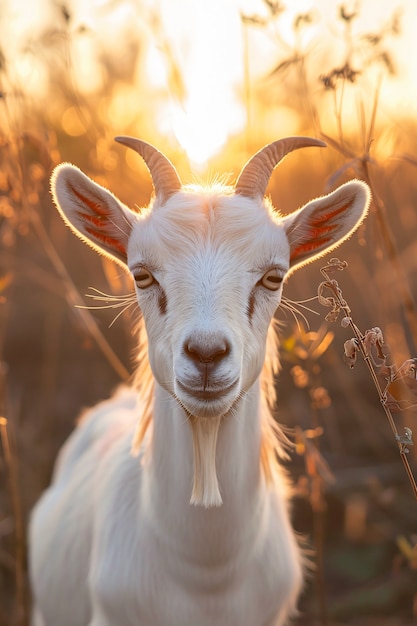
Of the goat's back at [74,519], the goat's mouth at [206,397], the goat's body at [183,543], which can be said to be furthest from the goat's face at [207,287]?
the goat's back at [74,519]

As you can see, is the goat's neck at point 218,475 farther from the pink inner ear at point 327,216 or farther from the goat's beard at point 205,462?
the pink inner ear at point 327,216

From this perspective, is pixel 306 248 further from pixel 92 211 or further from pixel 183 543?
pixel 183 543

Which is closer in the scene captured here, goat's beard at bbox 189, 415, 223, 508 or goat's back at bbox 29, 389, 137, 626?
goat's beard at bbox 189, 415, 223, 508

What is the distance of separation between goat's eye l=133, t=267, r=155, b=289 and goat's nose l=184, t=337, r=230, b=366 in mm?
426

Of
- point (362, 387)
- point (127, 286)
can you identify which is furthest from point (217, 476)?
point (362, 387)

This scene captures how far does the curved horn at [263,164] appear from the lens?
280 cm

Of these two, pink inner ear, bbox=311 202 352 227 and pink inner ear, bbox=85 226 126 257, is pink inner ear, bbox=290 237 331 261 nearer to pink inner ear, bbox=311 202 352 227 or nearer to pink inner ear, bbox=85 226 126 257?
pink inner ear, bbox=311 202 352 227

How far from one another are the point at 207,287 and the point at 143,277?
0.31 m

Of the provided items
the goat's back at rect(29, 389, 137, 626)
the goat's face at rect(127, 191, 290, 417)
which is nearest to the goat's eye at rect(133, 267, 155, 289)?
the goat's face at rect(127, 191, 290, 417)

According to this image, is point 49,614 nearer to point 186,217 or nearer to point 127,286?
point 127,286

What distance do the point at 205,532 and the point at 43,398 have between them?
17.7 ft

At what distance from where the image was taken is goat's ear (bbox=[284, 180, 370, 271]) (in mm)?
2822

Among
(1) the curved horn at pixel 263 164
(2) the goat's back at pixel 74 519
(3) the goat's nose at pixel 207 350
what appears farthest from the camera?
(2) the goat's back at pixel 74 519

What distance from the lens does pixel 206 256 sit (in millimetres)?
2617
